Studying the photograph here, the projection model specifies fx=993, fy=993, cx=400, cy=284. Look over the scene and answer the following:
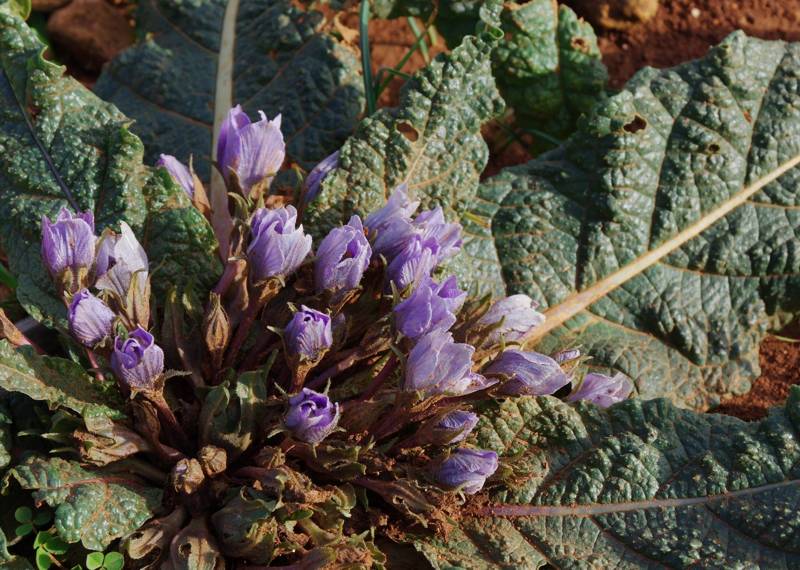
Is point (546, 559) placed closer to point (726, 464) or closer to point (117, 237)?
point (726, 464)

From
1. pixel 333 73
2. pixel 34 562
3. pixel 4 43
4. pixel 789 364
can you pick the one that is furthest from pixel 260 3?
pixel 789 364

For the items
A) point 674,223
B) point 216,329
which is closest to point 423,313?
point 216,329

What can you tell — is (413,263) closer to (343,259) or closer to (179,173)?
(343,259)

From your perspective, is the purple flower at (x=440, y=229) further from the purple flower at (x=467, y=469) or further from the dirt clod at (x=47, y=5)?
the dirt clod at (x=47, y=5)

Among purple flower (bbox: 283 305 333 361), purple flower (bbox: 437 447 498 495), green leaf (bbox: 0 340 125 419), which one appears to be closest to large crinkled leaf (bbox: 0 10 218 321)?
green leaf (bbox: 0 340 125 419)

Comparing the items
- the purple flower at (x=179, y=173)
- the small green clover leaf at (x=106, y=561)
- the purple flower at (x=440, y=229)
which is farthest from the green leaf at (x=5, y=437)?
the purple flower at (x=440, y=229)

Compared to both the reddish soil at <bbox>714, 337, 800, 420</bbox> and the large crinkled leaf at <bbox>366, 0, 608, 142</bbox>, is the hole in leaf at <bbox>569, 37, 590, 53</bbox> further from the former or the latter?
the reddish soil at <bbox>714, 337, 800, 420</bbox>
